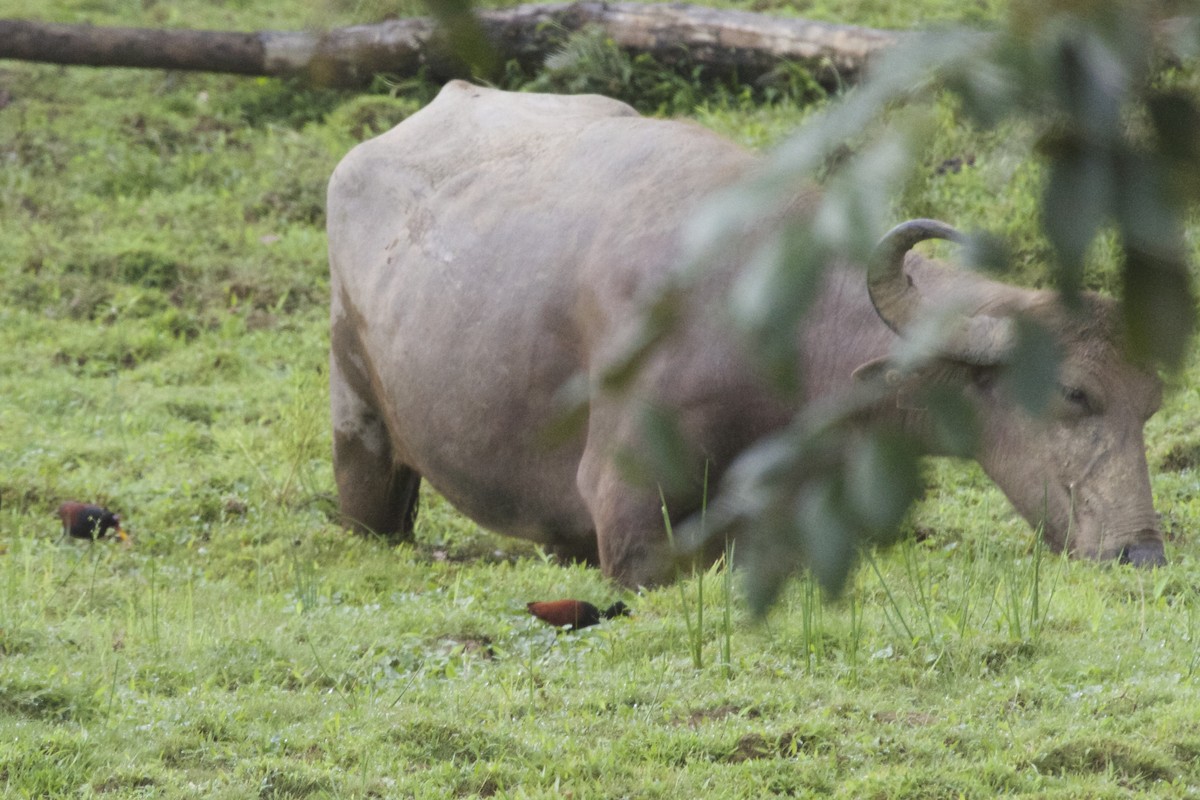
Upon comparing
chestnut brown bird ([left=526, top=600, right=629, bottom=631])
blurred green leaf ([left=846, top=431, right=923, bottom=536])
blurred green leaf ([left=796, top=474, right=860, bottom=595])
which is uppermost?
blurred green leaf ([left=846, top=431, right=923, bottom=536])

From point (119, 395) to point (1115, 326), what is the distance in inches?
295

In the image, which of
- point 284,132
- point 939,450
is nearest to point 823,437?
point 939,450

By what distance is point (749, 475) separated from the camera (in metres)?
1.21

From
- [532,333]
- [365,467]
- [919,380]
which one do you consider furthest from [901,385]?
[365,467]

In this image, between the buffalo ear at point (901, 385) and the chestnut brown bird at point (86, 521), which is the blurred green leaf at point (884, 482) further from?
the chestnut brown bird at point (86, 521)

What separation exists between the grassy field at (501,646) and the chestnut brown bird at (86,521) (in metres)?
0.09

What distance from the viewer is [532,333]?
17.7 feet

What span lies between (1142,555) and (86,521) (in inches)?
148

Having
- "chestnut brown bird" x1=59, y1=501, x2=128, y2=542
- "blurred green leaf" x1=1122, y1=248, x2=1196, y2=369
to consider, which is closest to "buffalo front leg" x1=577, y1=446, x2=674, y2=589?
"chestnut brown bird" x1=59, y1=501, x2=128, y2=542

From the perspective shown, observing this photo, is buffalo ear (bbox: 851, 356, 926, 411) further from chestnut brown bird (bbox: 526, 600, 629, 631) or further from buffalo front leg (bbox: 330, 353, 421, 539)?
buffalo front leg (bbox: 330, 353, 421, 539)

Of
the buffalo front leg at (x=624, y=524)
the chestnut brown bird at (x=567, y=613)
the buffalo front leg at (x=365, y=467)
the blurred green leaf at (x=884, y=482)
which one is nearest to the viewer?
the blurred green leaf at (x=884, y=482)

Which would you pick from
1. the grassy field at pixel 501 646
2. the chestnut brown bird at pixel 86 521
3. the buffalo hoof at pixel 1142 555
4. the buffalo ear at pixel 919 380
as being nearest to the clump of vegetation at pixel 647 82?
the grassy field at pixel 501 646

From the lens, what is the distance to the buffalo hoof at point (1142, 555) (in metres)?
4.64

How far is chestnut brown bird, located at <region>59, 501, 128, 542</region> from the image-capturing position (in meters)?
5.95
